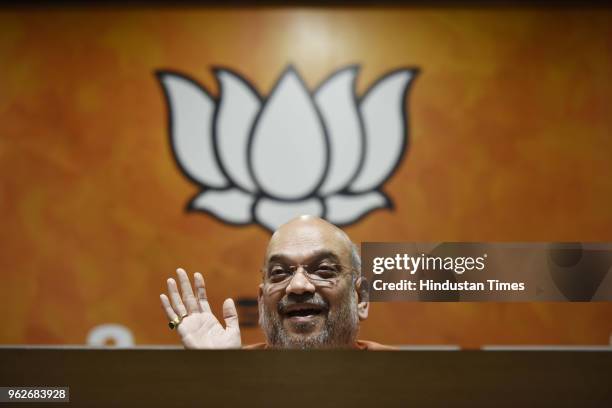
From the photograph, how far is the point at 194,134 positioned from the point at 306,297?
59.8 inches

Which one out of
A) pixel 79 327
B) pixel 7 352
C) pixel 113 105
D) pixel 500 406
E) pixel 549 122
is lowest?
pixel 500 406

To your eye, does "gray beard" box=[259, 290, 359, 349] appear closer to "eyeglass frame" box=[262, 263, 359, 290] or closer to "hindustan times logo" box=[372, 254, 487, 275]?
"eyeglass frame" box=[262, 263, 359, 290]

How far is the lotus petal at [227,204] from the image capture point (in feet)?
9.02

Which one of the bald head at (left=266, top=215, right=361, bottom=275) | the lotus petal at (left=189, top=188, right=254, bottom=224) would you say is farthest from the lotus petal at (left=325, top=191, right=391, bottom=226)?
the bald head at (left=266, top=215, right=361, bottom=275)

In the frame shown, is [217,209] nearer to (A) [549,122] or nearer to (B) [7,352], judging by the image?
(A) [549,122]

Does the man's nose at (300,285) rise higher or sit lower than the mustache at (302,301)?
higher

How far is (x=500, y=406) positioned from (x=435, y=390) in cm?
8

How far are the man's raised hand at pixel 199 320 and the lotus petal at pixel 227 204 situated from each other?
135 cm

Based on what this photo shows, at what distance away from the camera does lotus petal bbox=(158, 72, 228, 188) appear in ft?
9.09

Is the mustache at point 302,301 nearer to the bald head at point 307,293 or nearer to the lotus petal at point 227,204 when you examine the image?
the bald head at point 307,293

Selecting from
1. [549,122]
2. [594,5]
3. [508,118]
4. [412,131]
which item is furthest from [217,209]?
→ [594,5]

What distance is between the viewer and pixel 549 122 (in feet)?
9.06

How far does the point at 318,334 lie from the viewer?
1.49 m
